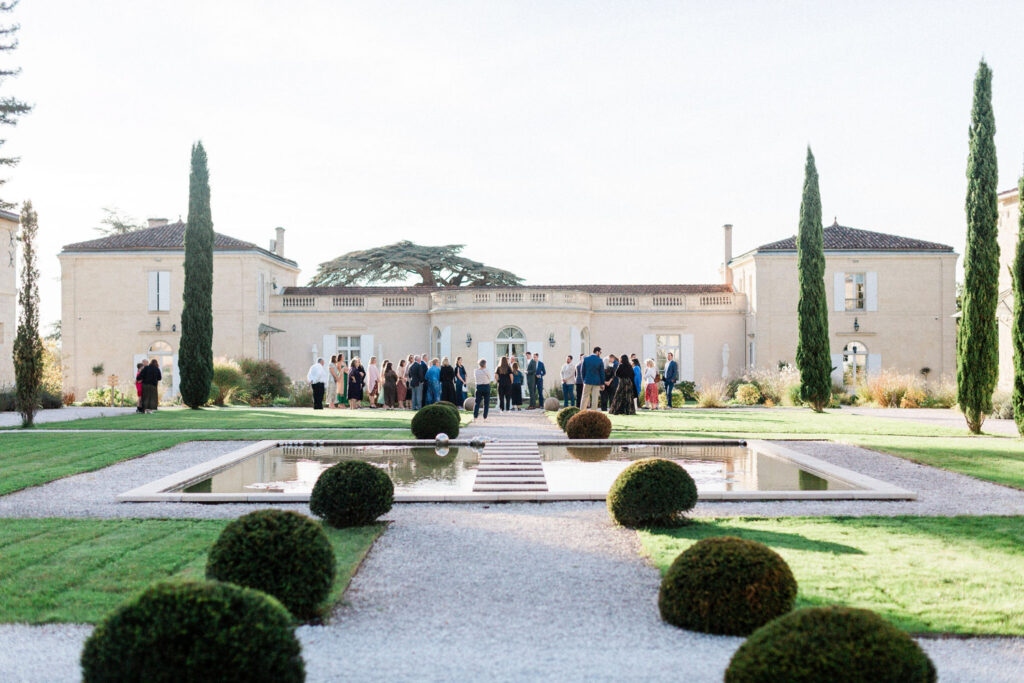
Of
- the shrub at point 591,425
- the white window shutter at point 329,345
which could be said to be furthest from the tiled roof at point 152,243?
the shrub at point 591,425

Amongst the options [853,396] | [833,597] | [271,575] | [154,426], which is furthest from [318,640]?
[853,396]

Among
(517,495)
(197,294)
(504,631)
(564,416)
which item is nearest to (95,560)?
(504,631)

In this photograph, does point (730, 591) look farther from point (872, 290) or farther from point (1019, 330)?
point (872, 290)

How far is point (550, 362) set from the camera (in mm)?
31859

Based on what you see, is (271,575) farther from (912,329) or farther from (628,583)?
(912,329)

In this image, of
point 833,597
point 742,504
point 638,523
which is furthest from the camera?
point 742,504

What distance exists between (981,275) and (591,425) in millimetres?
8301

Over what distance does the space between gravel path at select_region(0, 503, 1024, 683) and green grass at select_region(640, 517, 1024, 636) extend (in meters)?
0.33

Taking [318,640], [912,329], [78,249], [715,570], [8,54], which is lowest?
[318,640]

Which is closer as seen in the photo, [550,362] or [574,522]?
[574,522]

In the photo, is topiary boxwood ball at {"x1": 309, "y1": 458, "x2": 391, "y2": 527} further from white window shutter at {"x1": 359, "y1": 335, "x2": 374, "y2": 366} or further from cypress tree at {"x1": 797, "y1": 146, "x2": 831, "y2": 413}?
white window shutter at {"x1": 359, "y1": 335, "x2": 374, "y2": 366}

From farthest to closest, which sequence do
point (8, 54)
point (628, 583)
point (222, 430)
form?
point (8, 54) → point (222, 430) → point (628, 583)

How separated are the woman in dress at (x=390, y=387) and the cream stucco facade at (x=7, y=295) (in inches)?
460

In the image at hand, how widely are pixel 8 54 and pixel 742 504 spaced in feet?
93.6
